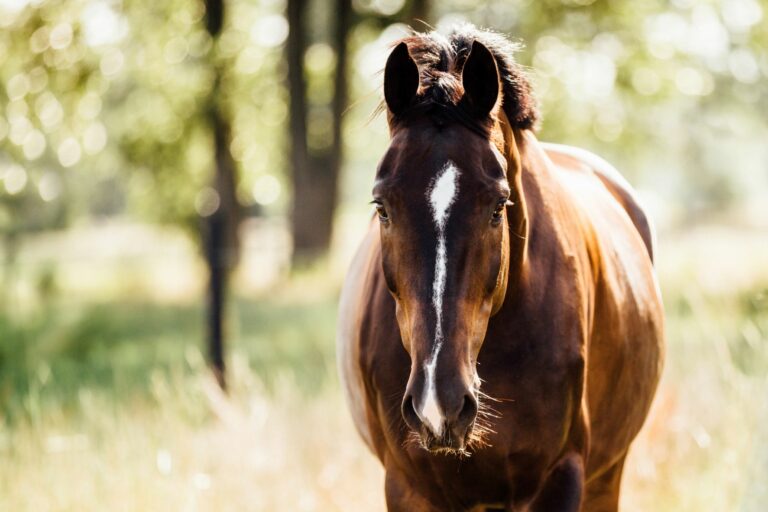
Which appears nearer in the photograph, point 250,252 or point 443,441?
point 443,441

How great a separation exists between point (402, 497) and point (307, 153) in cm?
1499

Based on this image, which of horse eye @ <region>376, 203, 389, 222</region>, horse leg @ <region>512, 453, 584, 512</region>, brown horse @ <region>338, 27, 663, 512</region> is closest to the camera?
brown horse @ <region>338, 27, 663, 512</region>

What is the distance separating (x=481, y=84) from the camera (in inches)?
103

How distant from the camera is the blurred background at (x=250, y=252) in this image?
16.7ft

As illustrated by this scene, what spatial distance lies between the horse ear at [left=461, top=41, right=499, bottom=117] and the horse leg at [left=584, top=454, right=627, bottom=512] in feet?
6.28

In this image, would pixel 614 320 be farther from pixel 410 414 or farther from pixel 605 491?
pixel 410 414

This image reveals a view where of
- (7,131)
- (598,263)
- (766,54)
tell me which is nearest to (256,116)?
(7,131)

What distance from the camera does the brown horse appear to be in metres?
2.38

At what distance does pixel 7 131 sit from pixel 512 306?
11137mm

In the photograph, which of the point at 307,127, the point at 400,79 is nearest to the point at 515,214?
the point at 400,79

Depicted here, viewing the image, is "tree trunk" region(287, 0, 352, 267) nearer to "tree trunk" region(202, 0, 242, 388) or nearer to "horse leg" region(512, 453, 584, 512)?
"tree trunk" region(202, 0, 242, 388)

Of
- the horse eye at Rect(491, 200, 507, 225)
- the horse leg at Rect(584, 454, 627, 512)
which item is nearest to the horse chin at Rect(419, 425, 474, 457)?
the horse eye at Rect(491, 200, 507, 225)

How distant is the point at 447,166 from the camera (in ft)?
8.04

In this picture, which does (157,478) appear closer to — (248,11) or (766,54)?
(766,54)
